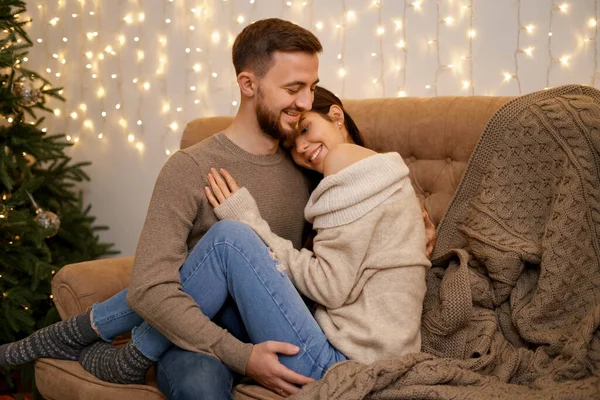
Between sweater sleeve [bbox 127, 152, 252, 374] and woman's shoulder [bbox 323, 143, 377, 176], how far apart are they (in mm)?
366

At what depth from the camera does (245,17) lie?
3.03 meters

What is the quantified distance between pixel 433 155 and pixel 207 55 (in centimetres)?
141

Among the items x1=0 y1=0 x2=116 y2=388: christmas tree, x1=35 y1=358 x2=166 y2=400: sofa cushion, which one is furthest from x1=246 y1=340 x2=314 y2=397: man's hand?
x1=0 y1=0 x2=116 y2=388: christmas tree

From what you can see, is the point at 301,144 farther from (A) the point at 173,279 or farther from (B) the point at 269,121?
(A) the point at 173,279

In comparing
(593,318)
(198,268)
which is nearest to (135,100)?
(198,268)

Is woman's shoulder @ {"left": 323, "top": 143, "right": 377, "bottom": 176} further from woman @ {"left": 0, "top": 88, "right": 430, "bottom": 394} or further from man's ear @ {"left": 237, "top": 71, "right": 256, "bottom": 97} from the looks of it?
man's ear @ {"left": 237, "top": 71, "right": 256, "bottom": 97}

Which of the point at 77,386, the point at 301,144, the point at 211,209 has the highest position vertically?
the point at 301,144

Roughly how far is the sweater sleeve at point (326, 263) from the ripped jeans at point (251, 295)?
0.13ft

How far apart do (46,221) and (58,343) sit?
1.10 metres

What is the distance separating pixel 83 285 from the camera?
2139 millimetres

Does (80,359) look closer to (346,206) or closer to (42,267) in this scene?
(346,206)

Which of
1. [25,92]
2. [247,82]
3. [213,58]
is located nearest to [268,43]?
[247,82]

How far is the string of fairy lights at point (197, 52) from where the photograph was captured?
96.0 inches

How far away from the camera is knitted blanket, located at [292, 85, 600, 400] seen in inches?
62.2
